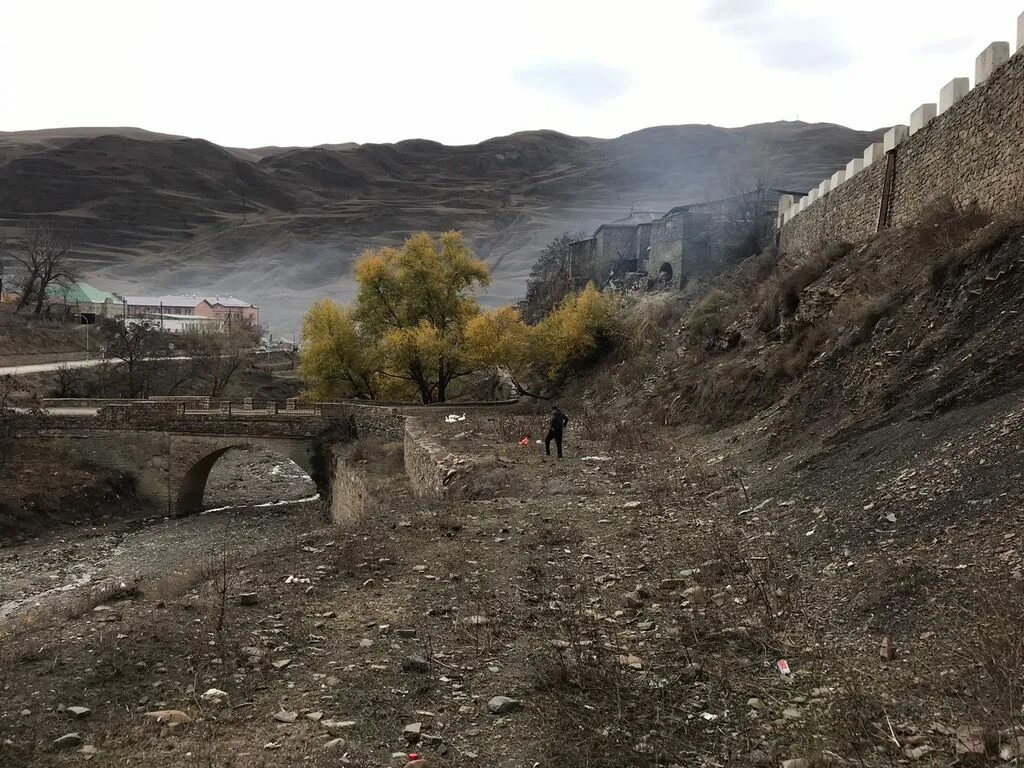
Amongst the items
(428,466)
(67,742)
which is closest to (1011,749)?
(67,742)

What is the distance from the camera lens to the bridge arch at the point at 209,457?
2458 centimetres

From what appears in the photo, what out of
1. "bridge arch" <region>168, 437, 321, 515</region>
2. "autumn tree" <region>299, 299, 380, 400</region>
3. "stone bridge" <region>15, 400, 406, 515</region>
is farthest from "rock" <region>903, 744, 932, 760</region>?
"autumn tree" <region>299, 299, 380, 400</region>

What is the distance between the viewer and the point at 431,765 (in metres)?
3.81

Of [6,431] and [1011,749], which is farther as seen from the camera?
[6,431]

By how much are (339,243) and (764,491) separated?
132689 mm

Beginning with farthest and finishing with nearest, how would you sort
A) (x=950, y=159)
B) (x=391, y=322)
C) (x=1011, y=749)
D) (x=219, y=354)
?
(x=219, y=354) < (x=391, y=322) < (x=950, y=159) < (x=1011, y=749)

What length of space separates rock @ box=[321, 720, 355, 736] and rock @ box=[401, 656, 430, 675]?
0.71 m

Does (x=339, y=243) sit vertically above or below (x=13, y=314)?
above

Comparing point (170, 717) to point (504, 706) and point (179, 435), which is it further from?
point (179, 435)

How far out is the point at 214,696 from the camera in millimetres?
4562

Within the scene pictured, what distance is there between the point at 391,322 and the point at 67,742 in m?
26.0

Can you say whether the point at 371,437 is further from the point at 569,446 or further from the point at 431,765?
the point at 431,765

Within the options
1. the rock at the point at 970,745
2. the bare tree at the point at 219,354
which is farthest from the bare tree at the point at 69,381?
the rock at the point at 970,745

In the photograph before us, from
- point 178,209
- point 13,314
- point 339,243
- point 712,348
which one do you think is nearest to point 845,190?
point 712,348
